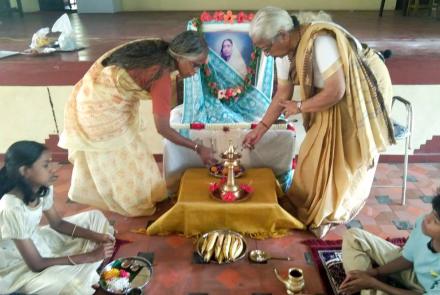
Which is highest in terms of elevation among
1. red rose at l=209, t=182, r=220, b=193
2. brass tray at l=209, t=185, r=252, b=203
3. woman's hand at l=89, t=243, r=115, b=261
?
red rose at l=209, t=182, r=220, b=193

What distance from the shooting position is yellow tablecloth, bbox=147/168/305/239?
2322 millimetres

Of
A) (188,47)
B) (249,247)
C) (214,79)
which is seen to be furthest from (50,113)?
(249,247)

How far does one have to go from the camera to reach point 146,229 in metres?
2.54

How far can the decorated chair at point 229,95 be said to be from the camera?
280cm

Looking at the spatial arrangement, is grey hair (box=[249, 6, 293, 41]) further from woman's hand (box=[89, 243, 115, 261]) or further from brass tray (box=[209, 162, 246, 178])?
woman's hand (box=[89, 243, 115, 261])

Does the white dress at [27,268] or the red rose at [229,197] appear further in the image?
the red rose at [229,197]

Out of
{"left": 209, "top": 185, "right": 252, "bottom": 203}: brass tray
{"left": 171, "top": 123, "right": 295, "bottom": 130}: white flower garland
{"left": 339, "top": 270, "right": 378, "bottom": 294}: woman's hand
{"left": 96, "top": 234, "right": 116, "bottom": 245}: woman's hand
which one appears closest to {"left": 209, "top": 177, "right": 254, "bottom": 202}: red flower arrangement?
{"left": 209, "top": 185, "right": 252, "bottom": 203}: brass tray

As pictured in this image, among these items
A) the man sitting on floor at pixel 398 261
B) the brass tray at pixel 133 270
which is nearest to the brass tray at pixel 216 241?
the brass tray at pixel 133 270

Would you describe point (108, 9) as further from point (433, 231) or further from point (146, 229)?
point (433, 231)

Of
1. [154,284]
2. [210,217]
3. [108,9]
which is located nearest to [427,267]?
[210,217]

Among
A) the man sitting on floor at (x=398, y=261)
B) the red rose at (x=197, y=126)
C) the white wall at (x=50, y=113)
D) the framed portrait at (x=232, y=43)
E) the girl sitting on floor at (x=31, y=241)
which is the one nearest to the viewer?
the man sitting on floor at (x=398, y=261)

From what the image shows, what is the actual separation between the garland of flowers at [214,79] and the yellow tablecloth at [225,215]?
33.4 inches

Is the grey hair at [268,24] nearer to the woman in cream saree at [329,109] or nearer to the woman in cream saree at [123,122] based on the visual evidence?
the woman in cream saree at [329,109]

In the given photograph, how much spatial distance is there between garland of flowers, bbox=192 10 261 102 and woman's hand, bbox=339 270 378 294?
5.63 feet
